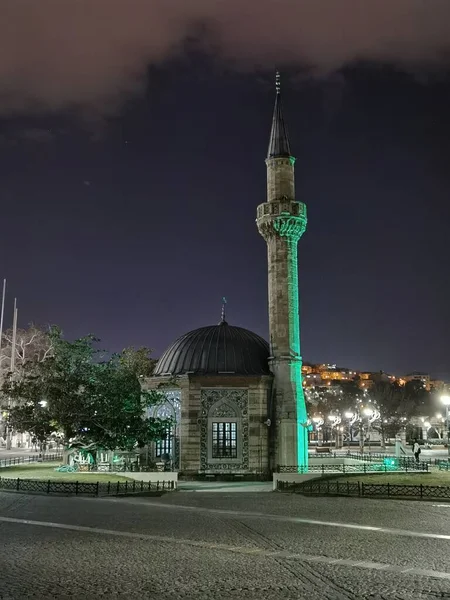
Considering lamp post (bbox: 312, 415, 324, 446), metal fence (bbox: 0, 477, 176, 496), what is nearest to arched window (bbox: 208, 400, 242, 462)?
metal fence (bbox: 0, 477, 176, 496)

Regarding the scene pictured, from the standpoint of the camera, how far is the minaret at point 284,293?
130 ft

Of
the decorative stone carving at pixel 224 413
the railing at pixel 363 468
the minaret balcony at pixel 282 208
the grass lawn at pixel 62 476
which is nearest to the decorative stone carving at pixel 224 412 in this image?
the decorative stone carving at pixel 224 413

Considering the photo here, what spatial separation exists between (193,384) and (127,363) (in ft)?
74.6

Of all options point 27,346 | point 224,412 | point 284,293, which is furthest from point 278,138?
point 27,346

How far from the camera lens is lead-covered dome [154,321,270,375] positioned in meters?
41.3

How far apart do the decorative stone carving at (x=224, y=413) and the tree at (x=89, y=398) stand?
2515 mm

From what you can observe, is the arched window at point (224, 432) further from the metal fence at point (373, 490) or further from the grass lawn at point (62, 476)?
the metal fence at point (373, 490)

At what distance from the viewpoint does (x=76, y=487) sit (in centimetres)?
2883

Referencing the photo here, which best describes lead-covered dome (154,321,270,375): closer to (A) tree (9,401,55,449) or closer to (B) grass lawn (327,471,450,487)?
(A) tree (9,401,55,449)

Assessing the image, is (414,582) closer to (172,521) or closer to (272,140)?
(172,521)

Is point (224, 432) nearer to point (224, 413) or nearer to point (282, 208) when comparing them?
point (224, 413)

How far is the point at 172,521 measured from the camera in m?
20.5

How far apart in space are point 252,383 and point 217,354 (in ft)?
10.9

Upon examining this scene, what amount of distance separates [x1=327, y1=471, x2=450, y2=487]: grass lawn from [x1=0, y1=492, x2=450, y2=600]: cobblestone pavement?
24.8 feet
